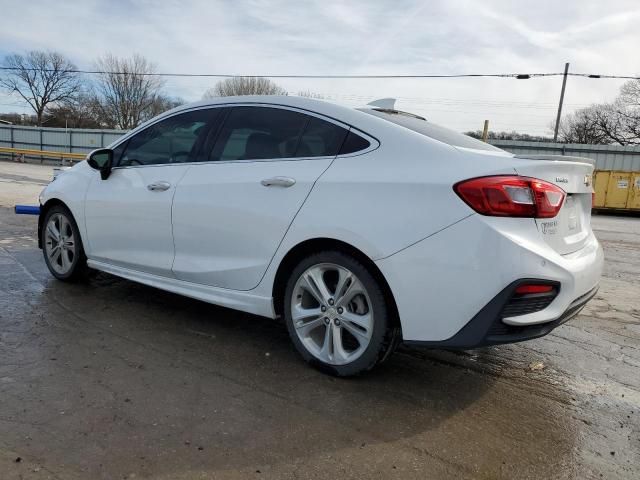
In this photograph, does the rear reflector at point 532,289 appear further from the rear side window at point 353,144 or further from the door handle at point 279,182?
the door handle at point 279,182

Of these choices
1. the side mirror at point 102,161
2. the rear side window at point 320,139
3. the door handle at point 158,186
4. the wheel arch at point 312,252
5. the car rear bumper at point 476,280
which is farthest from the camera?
the side mirror at point 102,161

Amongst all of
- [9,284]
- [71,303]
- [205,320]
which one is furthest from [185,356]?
[9,284]

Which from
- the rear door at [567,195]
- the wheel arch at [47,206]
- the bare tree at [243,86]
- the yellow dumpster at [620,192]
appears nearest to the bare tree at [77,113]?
the bare tree at [243,86]

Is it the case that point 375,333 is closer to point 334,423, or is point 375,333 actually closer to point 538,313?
point 334,423

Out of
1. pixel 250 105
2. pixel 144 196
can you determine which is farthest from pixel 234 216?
pixel 144 196

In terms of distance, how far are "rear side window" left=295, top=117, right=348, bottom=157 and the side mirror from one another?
1.99 m

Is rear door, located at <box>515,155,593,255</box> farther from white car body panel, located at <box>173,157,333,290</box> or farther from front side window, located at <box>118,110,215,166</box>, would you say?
front side window, located at <box>118,110,215,166</box>

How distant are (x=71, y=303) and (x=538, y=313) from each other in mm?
3596

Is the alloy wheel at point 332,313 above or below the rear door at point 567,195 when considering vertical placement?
below

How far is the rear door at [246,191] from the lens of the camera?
309 cm

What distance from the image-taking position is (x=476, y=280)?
2.46 metres

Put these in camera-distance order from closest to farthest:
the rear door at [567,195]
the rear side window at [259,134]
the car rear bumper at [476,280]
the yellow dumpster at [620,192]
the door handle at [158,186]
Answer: the car rear bumper at [476,280] < the rear door at [567,195] < the rear side window at [259,134] < the door handle at [158,186] < the yellow dumpster at [620,192]

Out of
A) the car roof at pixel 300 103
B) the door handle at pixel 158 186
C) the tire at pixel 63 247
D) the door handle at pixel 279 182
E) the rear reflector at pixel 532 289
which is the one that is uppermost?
the car roof at pixel 300 103

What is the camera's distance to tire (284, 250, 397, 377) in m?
2.80
